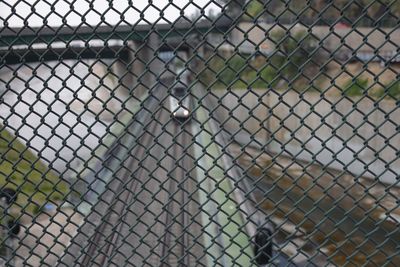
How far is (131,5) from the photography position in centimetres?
283

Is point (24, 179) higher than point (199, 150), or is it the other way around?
point (199, 150)

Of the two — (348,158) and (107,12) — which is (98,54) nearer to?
(107,12)

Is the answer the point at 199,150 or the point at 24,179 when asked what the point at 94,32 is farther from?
the point at 199,150

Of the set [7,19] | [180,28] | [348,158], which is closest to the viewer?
[7,19]

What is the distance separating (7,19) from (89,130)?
3.20ft

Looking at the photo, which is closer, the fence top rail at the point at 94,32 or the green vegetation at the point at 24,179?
the fence top rail at the point at 94,32

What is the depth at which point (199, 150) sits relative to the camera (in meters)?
19.0

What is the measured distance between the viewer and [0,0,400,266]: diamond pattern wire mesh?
3068mm

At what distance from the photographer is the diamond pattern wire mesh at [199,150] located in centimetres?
307

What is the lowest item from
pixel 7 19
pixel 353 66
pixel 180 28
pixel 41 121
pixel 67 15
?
pixel 41 121

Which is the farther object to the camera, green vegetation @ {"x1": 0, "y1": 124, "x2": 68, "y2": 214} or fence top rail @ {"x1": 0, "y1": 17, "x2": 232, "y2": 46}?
green vegetation @ {"x1": 0, "y1": 124, "x2": 68, "y2": 214}

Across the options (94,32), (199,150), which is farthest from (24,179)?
(199,150)

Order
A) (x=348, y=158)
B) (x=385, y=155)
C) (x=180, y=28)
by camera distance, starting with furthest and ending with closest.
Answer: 1. (x=348, y=158)
2. (x=385, y=155)
3. (x=180, y=28)

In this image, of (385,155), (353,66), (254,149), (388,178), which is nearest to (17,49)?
(385,155)
